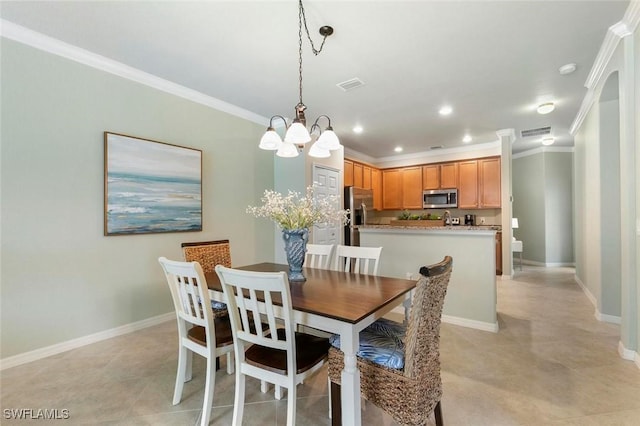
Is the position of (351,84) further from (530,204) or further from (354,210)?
(530,204)

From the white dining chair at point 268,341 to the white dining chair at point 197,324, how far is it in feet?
0.59

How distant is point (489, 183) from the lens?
560cm

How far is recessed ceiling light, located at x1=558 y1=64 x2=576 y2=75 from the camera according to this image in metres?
2.78

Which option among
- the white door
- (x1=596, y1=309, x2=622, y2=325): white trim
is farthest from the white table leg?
(x1=596, y1=309, x2=622, y2=325): white trim

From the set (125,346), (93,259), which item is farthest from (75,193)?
(125,346)

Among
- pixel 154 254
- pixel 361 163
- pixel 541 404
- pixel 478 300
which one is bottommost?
pixel 541 404

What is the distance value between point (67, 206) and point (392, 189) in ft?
19.3

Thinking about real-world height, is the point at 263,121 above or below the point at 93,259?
above

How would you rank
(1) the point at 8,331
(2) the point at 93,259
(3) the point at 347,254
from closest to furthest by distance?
(1) the point at 8,331, (3) the point at 347,254, (2) the point at 93,259

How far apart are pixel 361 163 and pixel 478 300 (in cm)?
387

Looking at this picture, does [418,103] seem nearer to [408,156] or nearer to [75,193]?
[408,156]

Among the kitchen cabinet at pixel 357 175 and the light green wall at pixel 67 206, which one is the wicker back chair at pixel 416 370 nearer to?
the light green wall at pixel 67 206

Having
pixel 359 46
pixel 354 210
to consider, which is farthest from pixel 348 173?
pixel 359 46

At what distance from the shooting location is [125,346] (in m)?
2.58
